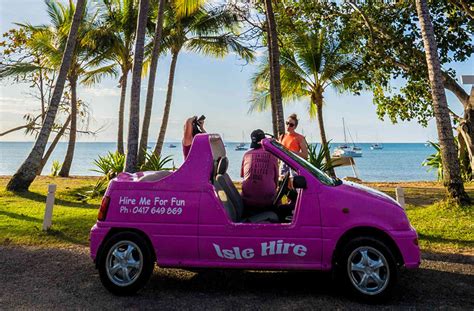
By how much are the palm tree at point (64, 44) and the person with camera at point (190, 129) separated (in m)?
15.2

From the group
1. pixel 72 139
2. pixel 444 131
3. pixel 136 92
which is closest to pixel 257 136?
pixel 444 131

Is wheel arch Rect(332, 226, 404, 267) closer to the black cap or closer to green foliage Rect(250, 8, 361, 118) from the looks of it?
the black cap

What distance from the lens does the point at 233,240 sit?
4285 millimetres

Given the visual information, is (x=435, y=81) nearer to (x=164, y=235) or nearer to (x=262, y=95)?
(x=164, y=235)

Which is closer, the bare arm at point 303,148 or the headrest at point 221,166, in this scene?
the headrest at point 221,166

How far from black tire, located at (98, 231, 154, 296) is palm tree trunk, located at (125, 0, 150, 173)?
649cm

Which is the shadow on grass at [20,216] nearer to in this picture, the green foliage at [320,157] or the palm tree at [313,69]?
the green foliage at [320,157]

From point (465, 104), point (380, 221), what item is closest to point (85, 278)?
point (380, 221)

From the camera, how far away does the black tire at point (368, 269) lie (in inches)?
160

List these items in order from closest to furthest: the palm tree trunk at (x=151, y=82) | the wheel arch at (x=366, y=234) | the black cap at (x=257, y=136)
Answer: the wheel arch at (x=366, y=234) → the black cap at (x=257, y=136) → the palm tree trunk at (x=151, y=82)

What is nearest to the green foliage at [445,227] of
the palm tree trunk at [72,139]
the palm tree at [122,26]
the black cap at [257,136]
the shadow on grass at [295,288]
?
the shadow on grass at [295,288]

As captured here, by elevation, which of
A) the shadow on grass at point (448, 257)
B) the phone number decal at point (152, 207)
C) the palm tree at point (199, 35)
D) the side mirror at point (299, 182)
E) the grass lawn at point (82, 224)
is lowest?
the shadow on grass at point (448, 257)

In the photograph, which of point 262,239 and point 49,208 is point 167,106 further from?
point 262,239

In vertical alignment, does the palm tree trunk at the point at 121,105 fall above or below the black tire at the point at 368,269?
above
